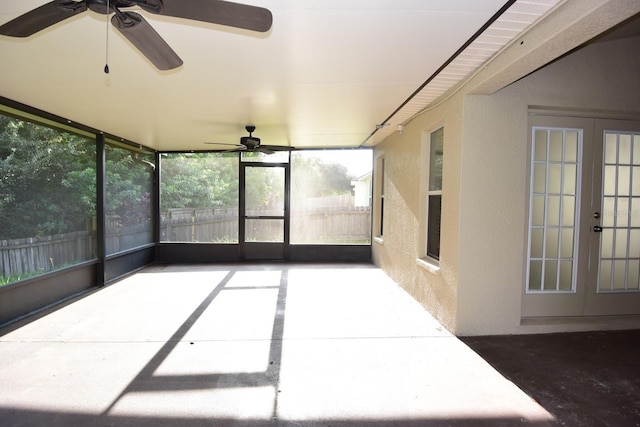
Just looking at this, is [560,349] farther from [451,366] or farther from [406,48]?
[406,48]

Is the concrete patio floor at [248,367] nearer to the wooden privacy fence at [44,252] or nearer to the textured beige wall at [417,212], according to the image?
the textured beige wall at [417,212]

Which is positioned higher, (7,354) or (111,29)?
(111,29)

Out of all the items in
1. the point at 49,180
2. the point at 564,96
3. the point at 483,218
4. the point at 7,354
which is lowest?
the point at 7,354

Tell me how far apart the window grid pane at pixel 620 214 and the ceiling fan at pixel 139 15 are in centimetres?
356

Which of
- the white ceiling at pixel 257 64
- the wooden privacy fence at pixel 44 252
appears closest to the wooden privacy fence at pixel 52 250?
the wooden privacy fence at pixel 44 252

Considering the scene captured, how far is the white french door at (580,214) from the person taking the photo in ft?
10.6

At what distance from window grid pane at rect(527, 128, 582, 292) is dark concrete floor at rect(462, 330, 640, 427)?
530 mm

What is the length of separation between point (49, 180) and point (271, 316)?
3.09 m

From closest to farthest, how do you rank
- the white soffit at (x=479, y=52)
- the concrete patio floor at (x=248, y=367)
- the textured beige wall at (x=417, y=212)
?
the white soffit at (x=479, y=52), the concrete patio floor at (x=248, y=367), the textured beige wall at (x=417, y=212)

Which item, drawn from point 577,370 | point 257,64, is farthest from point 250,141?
point 577,370

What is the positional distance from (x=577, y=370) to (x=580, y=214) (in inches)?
59.3

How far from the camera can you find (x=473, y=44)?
7.44ft

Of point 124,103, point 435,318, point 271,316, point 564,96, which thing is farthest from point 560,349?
point 124,103

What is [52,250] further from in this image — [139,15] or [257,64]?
[139,15]
